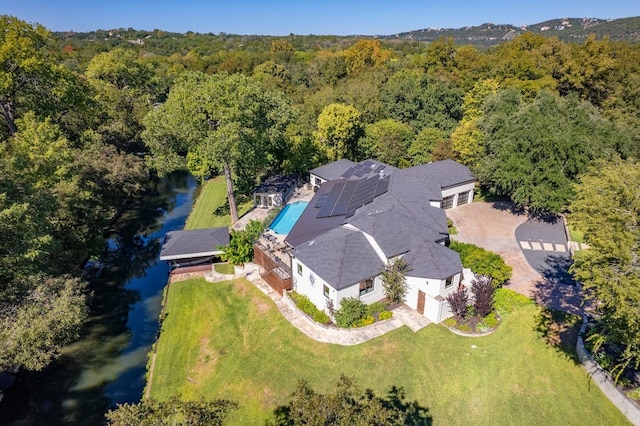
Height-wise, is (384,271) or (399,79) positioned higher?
(399,79)

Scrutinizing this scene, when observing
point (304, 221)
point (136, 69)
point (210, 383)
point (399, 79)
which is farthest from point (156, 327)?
point (136, 69)

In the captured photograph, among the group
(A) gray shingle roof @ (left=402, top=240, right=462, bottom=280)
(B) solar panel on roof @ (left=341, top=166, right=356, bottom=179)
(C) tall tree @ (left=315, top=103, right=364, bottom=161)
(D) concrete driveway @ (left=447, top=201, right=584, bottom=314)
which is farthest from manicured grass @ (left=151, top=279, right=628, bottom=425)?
(C) tall tree @ (left=315, top=103, right=364, bottom=161)

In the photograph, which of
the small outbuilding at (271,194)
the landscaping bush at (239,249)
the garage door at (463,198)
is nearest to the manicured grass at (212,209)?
the small outbuilding at (271,194)

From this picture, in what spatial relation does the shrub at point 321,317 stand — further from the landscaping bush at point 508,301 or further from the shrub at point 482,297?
the landscaping bush at point 508,301

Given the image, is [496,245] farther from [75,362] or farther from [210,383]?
[75,362]

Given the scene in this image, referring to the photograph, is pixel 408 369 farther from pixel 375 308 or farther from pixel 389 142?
pixel 389 142

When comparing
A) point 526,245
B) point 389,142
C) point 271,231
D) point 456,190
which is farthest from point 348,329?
point 389,142
